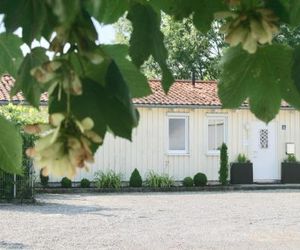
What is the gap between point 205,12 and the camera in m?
1.32

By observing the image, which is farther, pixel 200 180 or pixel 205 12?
pixel 200 180

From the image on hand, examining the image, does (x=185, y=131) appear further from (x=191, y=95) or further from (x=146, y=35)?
A: (x=146, y=35)

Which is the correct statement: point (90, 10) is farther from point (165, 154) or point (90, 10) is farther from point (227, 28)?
point (165, 154)

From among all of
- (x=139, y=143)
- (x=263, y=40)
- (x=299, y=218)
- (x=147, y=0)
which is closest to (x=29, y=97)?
(x=147, y=0)

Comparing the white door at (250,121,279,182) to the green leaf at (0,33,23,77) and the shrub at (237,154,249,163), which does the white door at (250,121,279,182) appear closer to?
the shrub at (237,154,249,163)

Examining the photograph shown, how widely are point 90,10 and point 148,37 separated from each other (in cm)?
51

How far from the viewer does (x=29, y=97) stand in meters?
Result: 1.12

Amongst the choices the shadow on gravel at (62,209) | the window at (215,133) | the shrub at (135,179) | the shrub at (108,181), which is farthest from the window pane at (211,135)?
the shadow on gravel at (62,209)

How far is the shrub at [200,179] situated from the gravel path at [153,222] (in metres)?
2.74

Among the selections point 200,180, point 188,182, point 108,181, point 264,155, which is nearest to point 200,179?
point 200,180

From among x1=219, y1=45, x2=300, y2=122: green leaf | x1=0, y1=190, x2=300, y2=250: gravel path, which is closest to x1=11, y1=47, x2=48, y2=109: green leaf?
x1=219, y1=45, x2=300, y2=122: green leaf

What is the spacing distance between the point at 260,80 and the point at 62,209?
15009 millimetres

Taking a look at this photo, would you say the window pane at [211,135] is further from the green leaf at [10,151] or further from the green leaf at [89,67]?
the green leaf at [89,67]

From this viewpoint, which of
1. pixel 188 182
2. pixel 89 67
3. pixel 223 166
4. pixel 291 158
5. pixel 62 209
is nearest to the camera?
pixel 89 67
